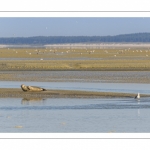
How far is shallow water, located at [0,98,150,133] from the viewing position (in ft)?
47.9

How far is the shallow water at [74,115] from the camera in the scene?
1460 centimetres

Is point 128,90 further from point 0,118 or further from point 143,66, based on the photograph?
point 143,66

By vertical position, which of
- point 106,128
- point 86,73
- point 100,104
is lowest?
point 106,128

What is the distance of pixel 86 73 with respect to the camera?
33969 millimetres

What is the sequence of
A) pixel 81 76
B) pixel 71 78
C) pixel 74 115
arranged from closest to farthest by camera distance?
pixel 74 115
pixel 71 78
pixel 81 76

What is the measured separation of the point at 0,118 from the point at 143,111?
13.5ft

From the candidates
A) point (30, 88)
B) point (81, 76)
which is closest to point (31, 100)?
point (30, 88)

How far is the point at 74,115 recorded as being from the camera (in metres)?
16.7

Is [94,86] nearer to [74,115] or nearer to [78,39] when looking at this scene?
[74,115]

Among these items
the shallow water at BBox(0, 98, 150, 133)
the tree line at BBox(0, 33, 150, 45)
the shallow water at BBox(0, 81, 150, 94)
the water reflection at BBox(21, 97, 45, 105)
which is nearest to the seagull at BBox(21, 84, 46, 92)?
the shallow water at BBox(0, 81, 150, 94)

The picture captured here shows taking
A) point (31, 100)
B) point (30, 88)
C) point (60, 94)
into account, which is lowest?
point (31, 100)

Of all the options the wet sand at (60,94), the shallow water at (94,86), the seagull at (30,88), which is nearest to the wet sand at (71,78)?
the wet sand at (60,94)

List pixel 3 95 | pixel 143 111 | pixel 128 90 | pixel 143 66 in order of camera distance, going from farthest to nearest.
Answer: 1. pixel 143 66
2. pixel 128 90
3. pixel 3 95
4. pixel 143 111
